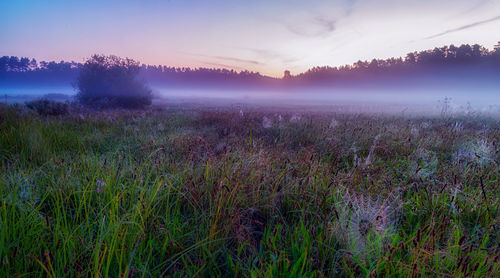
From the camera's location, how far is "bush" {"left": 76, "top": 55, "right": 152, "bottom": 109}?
73.5ft

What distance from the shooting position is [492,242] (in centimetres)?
161

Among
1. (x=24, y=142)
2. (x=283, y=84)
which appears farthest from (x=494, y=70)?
(x=24, y=142)

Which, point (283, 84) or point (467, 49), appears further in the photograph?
point (283, 84)

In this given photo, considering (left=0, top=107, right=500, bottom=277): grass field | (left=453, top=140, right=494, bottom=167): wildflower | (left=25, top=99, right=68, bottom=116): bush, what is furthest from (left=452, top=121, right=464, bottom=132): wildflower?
(left=25, top=99, right=68, bottom=116): bush

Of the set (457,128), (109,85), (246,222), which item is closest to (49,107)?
(246,222)

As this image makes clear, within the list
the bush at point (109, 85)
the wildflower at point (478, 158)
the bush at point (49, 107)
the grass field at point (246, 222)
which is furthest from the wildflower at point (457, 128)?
the bush at point (109, 85)

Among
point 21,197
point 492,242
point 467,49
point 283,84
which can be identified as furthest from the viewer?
point 283,84

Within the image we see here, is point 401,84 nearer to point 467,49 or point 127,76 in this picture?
point 467,49

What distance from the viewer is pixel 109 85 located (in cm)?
2288

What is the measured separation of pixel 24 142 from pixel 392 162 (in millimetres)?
6117

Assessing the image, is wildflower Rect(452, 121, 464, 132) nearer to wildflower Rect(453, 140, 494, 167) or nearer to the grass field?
wildflower Rect(453, 140, 494, 167)

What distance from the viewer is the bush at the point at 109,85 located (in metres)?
22.4

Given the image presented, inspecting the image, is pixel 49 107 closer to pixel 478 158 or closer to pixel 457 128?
pixel 478 158

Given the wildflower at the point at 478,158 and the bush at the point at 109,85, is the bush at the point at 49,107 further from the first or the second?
the wildflower at the point at 478,158
